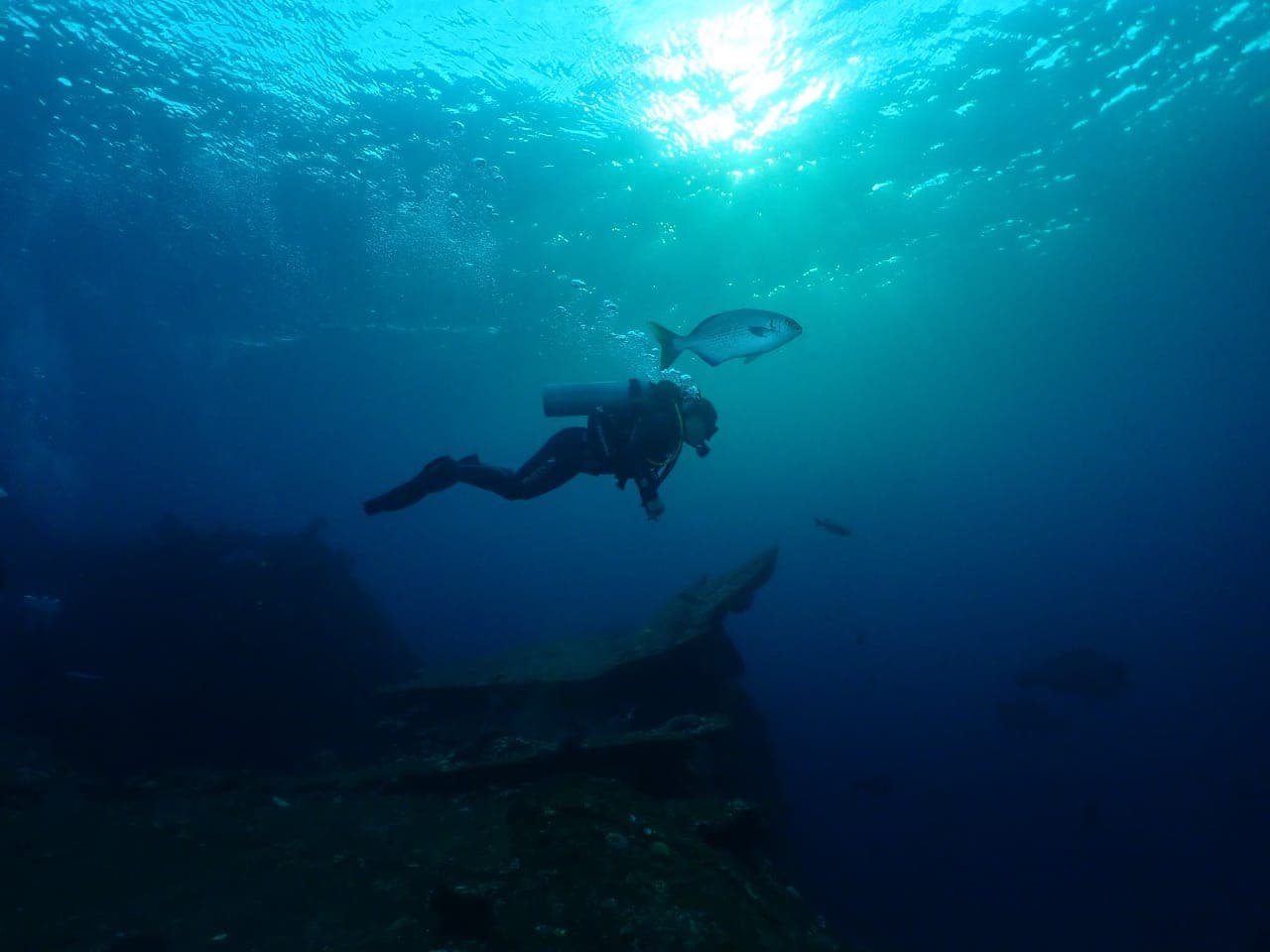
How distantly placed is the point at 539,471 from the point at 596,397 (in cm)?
132

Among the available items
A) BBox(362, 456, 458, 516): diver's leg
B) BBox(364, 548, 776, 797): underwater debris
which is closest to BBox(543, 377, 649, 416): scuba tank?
BBox(362, 456, 458, 516): diver's leg

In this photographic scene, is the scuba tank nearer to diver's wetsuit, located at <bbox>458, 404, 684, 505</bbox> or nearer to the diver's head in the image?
diver's wetsuit, located at <bbox>458, 404, 684, 505</bbox>

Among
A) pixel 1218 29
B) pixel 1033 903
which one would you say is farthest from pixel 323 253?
pixel 1033 903

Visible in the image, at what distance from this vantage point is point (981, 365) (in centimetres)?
5891

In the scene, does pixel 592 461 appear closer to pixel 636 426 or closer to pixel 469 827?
pixel 636 426

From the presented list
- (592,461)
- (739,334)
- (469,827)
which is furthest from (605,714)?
(739,334)

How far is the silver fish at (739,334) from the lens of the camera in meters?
6.01

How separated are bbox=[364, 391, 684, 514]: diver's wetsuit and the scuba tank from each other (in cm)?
10

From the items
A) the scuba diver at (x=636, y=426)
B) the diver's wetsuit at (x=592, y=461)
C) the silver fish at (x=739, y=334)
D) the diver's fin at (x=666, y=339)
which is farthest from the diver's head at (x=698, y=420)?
the diver's fin at (x=666, y=339)

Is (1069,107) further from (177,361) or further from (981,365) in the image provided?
(981,365)

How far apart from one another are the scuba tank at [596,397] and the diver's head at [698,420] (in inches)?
19.4

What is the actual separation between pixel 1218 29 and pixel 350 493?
124031 mm

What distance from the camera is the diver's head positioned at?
6383mm

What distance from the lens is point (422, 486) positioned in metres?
6.93
